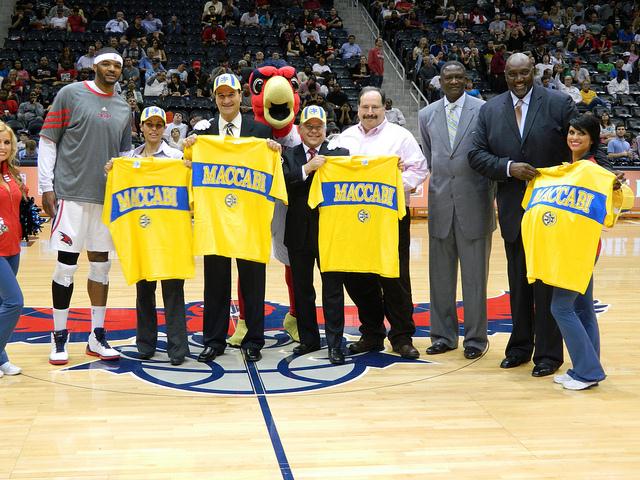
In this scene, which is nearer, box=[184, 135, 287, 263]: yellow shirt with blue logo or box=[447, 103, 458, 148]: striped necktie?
box=[184, 135, 287, 263]: yellow shirt with blue logo

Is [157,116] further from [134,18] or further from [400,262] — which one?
[134,18]

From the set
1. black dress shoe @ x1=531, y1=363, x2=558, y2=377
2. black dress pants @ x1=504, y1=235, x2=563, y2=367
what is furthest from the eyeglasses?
black dress shoe @ x1=531, y1=363, x2=558, y2=377

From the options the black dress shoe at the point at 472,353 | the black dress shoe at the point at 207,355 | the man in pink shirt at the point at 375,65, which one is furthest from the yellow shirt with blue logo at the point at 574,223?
the man in pink shirt at the point at 375,65

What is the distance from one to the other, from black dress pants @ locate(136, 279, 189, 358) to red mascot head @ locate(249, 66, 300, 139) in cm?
115

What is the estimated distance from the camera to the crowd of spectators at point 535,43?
1572 cm

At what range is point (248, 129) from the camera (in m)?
4.90

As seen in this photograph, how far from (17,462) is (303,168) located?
7.61ft

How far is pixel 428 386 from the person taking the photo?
4.38 metres

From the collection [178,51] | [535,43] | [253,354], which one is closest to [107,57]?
[253,354]

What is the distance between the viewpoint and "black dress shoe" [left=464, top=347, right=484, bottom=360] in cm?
497

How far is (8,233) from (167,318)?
103 centimetres

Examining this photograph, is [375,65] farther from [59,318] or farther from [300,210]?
[59,318]

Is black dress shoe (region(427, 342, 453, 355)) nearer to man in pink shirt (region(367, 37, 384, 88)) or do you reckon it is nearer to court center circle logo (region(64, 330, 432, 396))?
court center circle logo (region(64, 330, 432, 396))

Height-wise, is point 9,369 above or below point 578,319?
below
